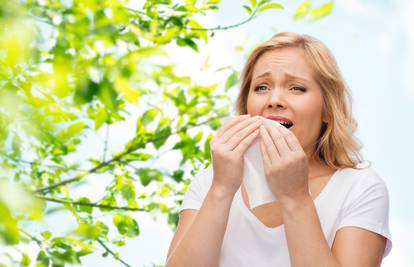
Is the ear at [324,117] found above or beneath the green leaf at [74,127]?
→ beneath

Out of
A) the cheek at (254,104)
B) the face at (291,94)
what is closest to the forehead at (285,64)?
the face at (291,94)

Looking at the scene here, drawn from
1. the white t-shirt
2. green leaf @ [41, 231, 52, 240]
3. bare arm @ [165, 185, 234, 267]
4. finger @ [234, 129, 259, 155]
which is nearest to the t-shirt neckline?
the white t-shirt

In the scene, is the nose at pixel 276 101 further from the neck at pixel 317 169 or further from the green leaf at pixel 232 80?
the neck at pixel 317 169

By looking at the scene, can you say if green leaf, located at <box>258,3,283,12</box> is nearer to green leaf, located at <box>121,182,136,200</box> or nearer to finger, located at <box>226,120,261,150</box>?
finger, located at <box>226,120,261,150</box>

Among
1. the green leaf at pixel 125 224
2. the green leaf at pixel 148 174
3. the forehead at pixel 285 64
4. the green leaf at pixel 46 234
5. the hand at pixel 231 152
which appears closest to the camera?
the green leaf at pixel 148 174

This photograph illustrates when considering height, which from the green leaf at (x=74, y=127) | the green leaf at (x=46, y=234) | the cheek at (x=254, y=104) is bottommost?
the green leaf at (x=46, y=234)

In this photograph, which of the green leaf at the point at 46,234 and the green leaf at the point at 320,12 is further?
the green leaf at the point at 46,234

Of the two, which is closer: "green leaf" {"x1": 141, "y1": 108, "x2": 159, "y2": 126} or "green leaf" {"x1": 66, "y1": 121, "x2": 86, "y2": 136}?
"green leaf" {"x1": 66, "y1": 121, "x2": 86, "y2": 136}

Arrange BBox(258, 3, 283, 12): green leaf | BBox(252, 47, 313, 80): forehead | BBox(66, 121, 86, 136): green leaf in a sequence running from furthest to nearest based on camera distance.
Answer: BBox(258, 3, 283, 12): green leaf, BBox(252, 47, 313, 80): forehead, BBox(66, 121, 86, 136): green leaf

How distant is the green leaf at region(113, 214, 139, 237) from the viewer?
2301mm

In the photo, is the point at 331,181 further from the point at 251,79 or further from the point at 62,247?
the point at 62,247

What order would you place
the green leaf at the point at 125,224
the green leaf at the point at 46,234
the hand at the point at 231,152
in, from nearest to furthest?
the hand at the point at 231,152 → the green leaf at the point at 46,234 → the green leaf at the point at 125,224

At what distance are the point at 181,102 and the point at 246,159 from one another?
0.38 metres

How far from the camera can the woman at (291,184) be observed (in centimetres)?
162
